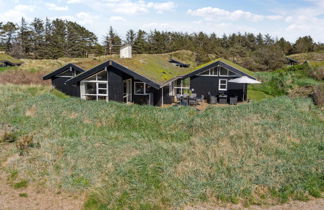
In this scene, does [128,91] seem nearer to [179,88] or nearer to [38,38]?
[179,88]

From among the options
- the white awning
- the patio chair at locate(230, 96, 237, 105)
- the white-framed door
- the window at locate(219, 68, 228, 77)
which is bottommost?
the patio chair at locate(230, 96, 237, 105)

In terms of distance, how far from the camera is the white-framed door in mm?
17281

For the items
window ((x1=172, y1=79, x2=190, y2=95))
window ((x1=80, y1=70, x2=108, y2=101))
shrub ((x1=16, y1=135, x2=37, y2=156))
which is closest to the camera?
shrub ((x1=16, y1=135, x2=37, y2=156))

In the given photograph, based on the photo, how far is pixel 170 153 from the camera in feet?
31.1

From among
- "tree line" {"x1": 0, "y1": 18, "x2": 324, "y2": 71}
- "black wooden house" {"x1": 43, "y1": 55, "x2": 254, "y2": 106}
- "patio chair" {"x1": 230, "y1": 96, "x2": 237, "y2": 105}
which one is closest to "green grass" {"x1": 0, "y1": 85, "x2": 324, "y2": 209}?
"black wooden house" {"x1": 43, "y1": 55, "x2": 254, "y2": 106}

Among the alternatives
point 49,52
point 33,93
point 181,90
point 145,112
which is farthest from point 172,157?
point 49,52

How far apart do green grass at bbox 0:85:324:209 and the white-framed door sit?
2.17 m

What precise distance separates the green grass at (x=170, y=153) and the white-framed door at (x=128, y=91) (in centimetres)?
217

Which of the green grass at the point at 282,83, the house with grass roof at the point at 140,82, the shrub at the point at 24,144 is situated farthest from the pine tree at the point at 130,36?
the shrub at the point at 24,144

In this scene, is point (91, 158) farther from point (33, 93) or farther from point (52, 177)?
point (33, 93)

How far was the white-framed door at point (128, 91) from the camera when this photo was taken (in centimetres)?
1728

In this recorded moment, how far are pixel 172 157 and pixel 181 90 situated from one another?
1285 cm

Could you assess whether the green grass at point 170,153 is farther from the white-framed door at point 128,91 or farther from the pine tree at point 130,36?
the pine tree at point 130,36

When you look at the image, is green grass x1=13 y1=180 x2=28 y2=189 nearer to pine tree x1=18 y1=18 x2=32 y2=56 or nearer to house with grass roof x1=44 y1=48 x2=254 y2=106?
house with grass roof x1=44 y1=48 x2=254 y2=106
